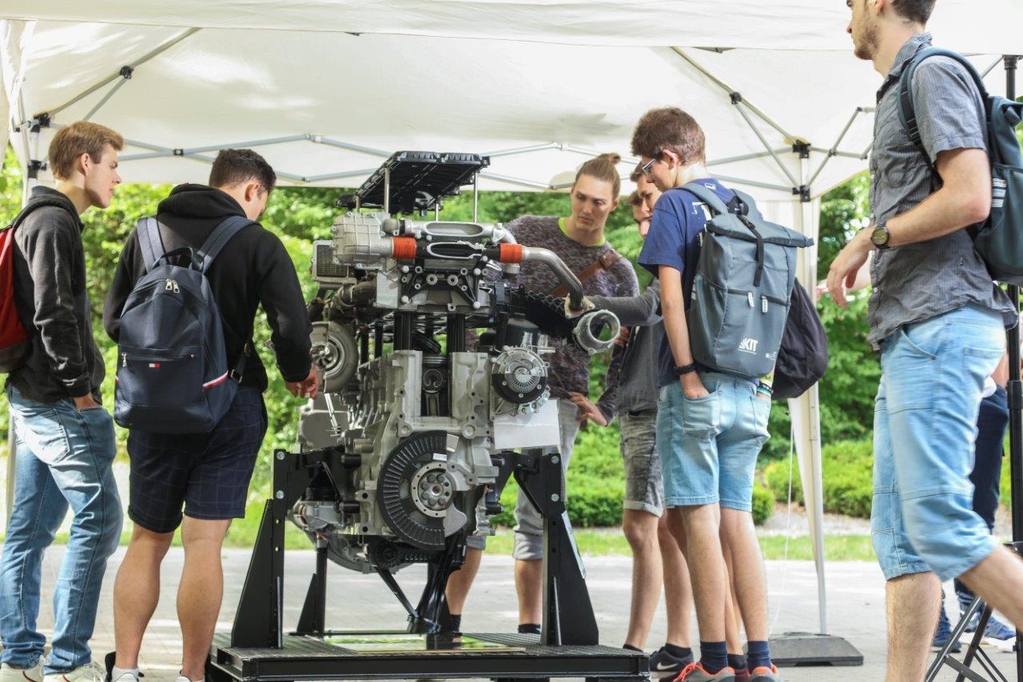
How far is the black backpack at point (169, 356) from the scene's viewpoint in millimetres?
4539

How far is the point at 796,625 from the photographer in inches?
329

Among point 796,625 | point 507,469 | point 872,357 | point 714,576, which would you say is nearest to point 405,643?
point 507,469

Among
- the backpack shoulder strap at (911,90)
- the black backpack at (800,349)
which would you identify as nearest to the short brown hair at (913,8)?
the backpack shoulder strap at (911,90)

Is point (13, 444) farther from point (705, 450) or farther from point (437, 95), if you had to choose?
point (705, 450)

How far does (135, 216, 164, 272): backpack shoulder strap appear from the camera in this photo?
4871mm

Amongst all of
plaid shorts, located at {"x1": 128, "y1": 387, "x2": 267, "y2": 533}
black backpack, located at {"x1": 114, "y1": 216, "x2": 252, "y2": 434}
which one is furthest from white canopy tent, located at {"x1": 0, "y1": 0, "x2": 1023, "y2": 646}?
plaid shorts, located at {"x1": 128, "y1": 387, "x2": 267, "y2": 533}

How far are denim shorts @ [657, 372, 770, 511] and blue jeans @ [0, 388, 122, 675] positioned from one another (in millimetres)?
2158

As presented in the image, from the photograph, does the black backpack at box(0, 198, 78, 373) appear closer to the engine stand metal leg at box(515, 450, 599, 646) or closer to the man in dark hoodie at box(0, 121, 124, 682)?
the man in dark hoodie at box(0, 121, 124, 682)

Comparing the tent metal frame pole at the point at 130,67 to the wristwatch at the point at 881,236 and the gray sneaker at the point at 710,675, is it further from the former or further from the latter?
the wristwatch at the point at 881,236

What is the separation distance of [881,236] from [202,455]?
8.49 feet

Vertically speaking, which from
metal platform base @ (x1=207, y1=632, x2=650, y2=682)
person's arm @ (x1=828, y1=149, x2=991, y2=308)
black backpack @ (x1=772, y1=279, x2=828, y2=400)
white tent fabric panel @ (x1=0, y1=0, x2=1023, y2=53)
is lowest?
metal platform base @ (x1=207, y1=632, x2=650, y2=682)

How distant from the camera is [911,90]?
377 centimetres

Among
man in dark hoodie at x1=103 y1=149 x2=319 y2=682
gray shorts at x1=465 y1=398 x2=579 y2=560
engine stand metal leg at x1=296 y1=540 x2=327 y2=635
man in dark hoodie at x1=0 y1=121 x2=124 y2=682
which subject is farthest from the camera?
gray shorts at x1=465 y1=398 x2=579 y2=560

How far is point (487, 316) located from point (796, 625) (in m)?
4.22
